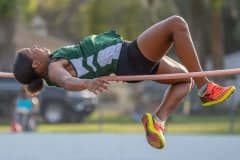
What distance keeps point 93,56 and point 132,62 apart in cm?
33

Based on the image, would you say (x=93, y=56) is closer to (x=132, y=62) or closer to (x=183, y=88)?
(x=132, y=62)

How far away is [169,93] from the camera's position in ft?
25.3

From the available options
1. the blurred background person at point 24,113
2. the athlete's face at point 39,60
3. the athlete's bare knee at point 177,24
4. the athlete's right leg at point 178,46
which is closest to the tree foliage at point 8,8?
the blurred background person at point 24,113

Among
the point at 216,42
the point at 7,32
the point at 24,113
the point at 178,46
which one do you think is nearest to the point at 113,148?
the point at 178,46

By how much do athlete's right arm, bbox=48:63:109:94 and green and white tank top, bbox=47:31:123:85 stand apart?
0.16m

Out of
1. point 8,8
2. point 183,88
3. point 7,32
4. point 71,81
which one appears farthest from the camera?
point 7,32

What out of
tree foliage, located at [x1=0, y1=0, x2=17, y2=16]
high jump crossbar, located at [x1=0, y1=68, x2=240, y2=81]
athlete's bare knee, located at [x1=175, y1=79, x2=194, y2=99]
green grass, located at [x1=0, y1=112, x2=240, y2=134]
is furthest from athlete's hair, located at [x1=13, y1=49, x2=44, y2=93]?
tree foliage, located at [x1=0, y1=0, x2=17, y2=16]

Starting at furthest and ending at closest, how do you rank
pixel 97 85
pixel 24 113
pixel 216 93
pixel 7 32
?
pixel 7 32, pixel 24 113, pixel 216 93, pixel 97 85

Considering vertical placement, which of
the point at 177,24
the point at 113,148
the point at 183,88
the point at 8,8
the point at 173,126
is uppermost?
the point at 177,24

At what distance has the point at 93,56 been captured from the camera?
293 inches

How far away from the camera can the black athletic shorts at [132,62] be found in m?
7.44

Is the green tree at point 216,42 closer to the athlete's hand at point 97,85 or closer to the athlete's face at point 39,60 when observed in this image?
the athlete's face at point 39,60

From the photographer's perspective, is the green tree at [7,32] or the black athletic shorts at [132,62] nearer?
the black athletic shorts at [132,62]

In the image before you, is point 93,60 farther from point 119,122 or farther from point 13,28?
point 13,28
